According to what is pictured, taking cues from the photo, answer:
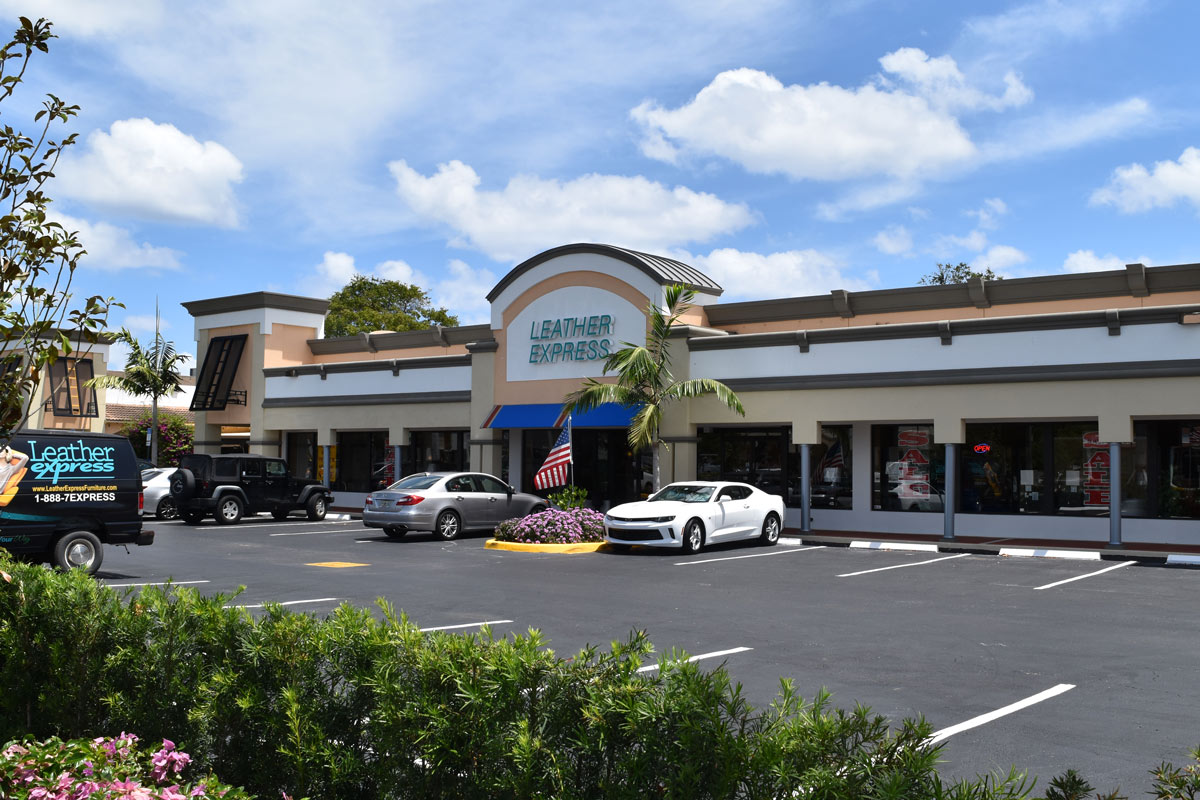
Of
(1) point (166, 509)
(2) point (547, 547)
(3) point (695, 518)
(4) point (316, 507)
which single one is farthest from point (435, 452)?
(3) point (695, 518)

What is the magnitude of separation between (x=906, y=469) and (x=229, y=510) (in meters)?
16.7

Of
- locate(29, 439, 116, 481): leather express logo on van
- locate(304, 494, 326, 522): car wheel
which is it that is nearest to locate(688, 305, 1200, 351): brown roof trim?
locate(304, 494, 326, 522): car wheel

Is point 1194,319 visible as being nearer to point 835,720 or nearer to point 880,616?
point 880,616

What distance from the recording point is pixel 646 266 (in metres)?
25.4

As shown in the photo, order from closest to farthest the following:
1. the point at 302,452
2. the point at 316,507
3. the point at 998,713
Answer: the point at 998,713 < the point at 316,507 < the point at 302,452

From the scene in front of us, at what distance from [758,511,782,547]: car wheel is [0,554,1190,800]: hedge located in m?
17.0

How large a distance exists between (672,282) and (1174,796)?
2234cm

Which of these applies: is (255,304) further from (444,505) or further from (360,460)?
(444,505)

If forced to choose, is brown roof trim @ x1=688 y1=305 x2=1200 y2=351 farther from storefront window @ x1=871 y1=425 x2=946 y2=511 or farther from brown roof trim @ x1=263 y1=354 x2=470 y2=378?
brown roof trim @ x1=263 y1=354 x2=470 y2=378

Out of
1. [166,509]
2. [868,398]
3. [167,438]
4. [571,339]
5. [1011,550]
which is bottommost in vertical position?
[1011,550]

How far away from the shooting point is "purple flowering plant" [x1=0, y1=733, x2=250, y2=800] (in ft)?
14.5

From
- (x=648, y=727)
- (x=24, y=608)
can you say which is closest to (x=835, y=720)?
(x=648, y=727)

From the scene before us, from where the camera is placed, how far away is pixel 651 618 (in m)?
12.4

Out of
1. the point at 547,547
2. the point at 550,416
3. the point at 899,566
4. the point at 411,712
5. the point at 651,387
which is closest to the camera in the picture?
the point at 411,712
